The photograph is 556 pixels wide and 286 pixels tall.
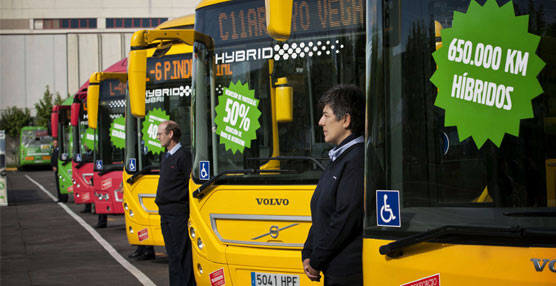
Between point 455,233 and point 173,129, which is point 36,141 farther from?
point 455,233

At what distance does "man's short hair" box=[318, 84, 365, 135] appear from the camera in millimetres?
4387

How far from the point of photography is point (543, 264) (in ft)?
10.9

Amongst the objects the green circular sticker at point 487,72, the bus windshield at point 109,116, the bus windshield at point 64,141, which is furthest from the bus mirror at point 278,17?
the bus windshield at point 64,141

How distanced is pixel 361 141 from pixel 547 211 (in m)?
1.25

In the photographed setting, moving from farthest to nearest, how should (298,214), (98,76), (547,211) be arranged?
(98,76), (298,214), (547,211)

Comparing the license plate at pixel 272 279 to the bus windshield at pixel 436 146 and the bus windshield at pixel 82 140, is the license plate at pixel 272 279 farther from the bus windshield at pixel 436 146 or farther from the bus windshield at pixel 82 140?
the bus windshield at pixel 82 140

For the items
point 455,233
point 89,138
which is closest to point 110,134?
point 89,138

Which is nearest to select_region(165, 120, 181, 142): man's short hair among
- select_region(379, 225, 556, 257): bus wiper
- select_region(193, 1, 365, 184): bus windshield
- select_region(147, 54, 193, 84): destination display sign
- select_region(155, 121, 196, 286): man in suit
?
select_region(155, 121, 196, 286): man in suit

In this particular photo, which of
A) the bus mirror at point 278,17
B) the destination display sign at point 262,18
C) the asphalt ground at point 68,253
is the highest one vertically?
the destination display sign at point 262,18

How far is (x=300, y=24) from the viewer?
21.5 ft

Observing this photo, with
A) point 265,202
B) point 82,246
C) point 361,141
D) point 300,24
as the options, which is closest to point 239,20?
point 300,24

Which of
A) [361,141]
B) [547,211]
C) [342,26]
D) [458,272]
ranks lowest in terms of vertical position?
[458,272]

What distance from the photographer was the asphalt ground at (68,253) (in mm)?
10453

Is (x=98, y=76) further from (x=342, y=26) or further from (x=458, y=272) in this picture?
(x=458, y=272)
